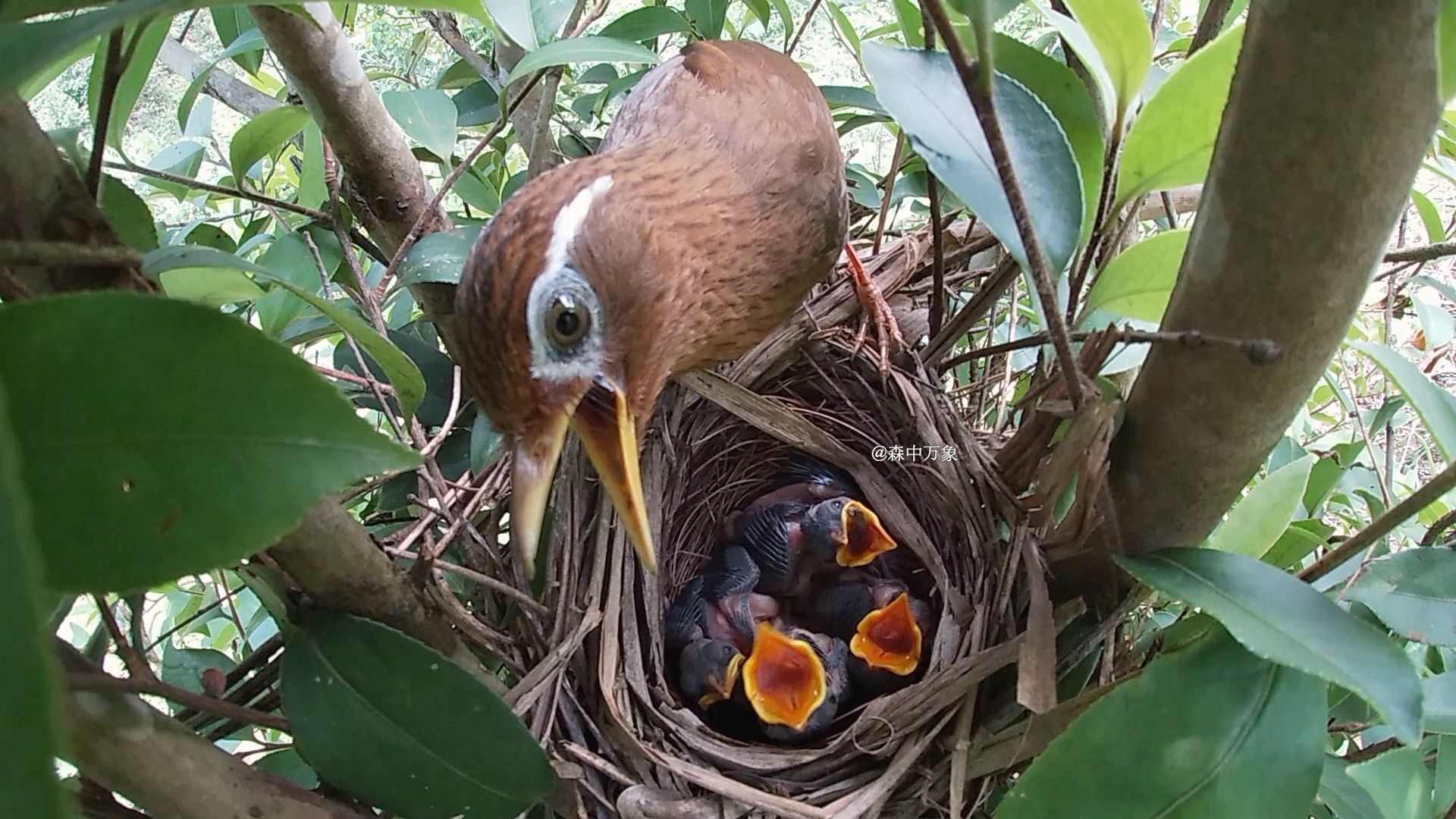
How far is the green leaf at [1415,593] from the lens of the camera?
0.58 meters

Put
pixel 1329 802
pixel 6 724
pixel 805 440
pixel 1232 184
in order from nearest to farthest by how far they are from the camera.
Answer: pixel 6 724, pixel 1232 184, pixel 1329 802, pixel 805 440

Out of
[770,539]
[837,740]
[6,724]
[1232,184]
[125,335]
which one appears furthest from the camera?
[770,539]

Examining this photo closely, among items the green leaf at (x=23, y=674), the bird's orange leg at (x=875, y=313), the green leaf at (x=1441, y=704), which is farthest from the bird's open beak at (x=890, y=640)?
the green leaf at (x=23, y=674)

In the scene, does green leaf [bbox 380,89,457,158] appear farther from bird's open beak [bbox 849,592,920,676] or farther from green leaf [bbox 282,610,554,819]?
bird's open beak [bbox 849,592,920,676]

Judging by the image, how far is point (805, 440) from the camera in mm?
1214

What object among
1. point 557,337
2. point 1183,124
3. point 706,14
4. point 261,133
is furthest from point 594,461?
point 706,14

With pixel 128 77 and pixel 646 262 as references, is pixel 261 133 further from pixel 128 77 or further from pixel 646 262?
pixel 646 262

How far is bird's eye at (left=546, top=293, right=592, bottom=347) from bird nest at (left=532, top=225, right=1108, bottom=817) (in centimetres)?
28

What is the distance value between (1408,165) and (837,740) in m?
0.75

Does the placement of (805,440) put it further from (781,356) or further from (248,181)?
(248,181)

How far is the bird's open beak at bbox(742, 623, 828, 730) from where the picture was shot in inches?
43.8

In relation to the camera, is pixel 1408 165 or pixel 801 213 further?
pixel 801 213

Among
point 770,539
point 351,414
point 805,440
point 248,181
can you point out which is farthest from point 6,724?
point 770,539

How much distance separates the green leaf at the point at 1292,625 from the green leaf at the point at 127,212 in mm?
635
